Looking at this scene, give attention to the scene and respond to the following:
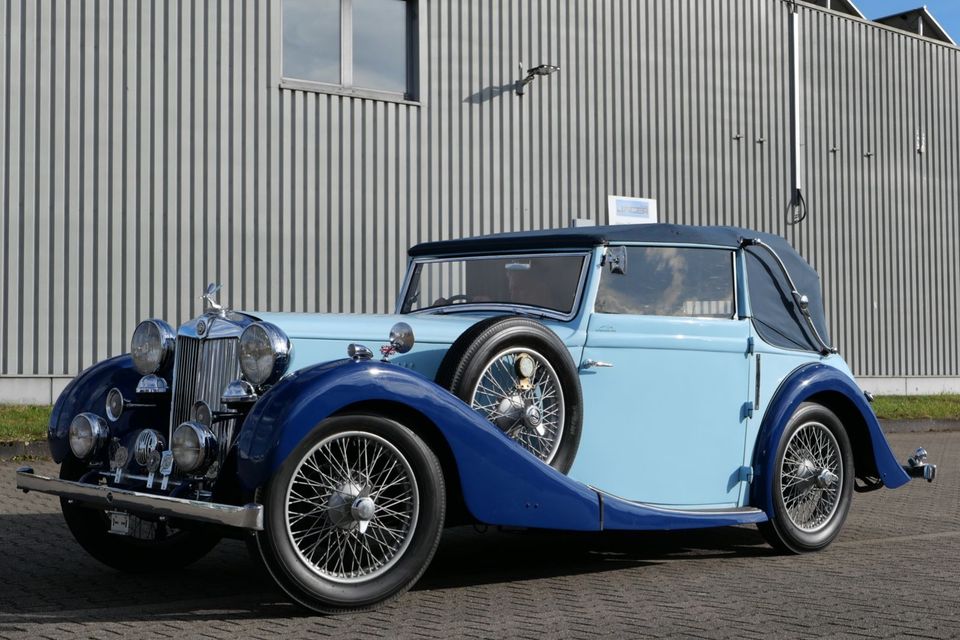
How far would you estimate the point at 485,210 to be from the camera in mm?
16188

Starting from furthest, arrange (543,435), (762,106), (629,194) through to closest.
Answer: (762,106), (629,194), (543,435)

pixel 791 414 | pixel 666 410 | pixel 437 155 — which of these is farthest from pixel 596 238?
pixel 437 155

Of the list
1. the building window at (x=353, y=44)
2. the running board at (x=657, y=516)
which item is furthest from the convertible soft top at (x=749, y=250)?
the building window at (x=353, y=44)

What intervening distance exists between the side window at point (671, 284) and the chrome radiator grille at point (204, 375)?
1930 millimetres

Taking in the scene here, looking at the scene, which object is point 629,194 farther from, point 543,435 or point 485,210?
point 543,435

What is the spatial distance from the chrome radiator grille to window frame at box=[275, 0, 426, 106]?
9.39 metres

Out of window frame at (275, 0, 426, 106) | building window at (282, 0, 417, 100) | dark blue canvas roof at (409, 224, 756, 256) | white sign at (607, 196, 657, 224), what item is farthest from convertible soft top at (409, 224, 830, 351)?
white sign at (607, 196, 657, 224)

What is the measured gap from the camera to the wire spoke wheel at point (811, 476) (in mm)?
6684

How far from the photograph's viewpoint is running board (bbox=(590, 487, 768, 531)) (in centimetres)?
563

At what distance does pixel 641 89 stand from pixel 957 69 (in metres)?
8.23

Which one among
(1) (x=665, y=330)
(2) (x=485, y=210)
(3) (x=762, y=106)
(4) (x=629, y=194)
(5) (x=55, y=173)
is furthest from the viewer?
(3) (x=762, y=106)

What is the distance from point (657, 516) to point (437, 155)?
1050cm

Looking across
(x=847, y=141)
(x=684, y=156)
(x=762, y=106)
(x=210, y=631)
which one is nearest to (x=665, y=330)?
(x=210, y=631)

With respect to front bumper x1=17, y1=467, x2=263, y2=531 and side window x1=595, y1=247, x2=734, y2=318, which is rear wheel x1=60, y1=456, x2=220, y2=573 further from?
side window x1=595, y1=247, x2=734, y2=318
